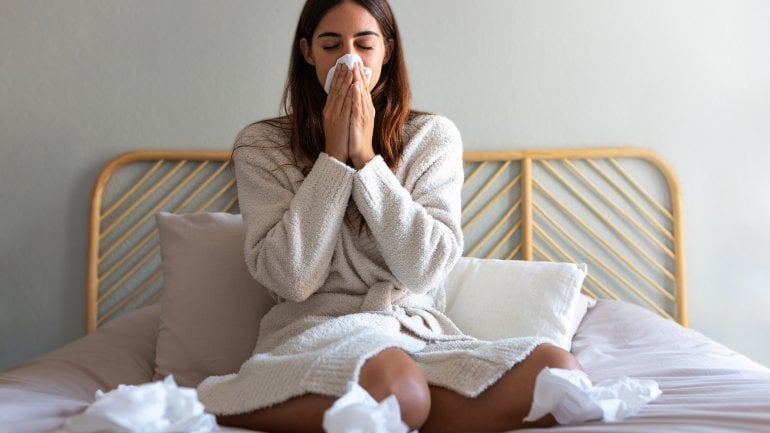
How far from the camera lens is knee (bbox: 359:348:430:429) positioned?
4.11ft

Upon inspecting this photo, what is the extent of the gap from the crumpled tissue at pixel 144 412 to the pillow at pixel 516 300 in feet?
2.95

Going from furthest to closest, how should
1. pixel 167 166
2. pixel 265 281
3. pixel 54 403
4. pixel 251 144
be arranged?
pixel 167 166 → pixel 251 144 → pixel 265 281 → pixel 54 403

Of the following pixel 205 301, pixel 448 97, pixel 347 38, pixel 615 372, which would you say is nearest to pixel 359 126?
pixel 347 38

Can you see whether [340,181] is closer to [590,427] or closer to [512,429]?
[512,429]

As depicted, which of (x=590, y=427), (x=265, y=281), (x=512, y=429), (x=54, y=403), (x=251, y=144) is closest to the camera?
(x=590, y=427)

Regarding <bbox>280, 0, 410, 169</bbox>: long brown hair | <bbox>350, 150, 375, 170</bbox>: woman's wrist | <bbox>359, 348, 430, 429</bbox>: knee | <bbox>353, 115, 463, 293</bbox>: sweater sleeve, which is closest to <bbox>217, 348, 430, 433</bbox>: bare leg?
<bbox>359, 348, 430, 429</bbox>: knee

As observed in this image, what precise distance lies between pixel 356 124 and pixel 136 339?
0.77 meters

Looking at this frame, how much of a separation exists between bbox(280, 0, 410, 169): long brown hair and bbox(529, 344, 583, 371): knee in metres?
0.55

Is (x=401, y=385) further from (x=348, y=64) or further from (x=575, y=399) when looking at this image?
(x=348, y=64)

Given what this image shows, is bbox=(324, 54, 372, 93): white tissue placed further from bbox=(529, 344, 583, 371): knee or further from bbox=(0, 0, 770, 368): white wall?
bbox=(0, 0, 770, 368): white wall

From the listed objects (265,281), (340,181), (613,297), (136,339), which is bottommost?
(613,297)

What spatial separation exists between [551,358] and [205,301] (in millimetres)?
872

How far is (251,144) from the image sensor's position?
5.84 ft

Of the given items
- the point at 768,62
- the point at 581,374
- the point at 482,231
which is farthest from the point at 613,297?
the point at 581,374
